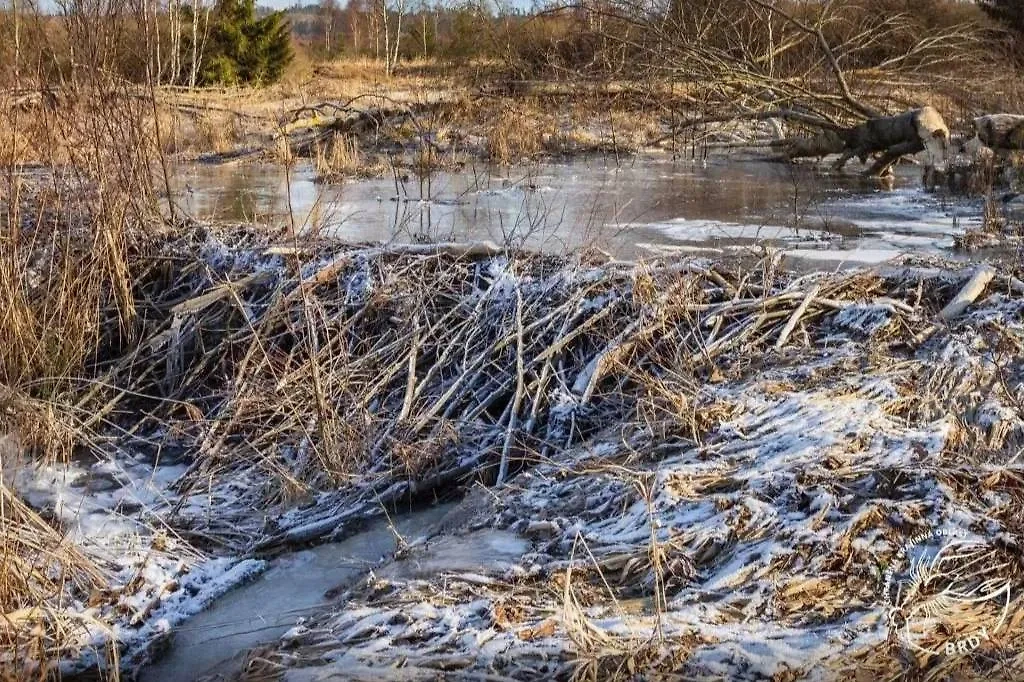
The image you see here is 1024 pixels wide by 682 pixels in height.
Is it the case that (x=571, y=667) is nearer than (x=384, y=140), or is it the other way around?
(x=571, y=667)

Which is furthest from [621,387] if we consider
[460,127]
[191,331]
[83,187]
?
[460,127]

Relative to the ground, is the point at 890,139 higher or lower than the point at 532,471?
higher

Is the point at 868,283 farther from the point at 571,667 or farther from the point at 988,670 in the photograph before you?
the point at 571,667

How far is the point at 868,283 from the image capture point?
5668mm

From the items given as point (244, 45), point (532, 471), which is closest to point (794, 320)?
point (532, 471)

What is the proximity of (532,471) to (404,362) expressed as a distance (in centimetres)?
154

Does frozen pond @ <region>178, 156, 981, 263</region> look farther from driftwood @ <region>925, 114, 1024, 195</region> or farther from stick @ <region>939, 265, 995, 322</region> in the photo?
stick @ <region>939, 265, 995, 322</region>

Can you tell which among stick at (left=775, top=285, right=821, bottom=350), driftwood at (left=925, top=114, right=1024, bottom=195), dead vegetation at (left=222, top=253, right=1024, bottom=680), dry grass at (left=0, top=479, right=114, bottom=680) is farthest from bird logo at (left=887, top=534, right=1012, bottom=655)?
driftwood at (left=925, top=114, right=1024, bottom=195)

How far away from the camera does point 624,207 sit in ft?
29.6

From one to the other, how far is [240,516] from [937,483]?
3020 mm

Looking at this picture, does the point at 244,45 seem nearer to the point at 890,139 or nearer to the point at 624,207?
the point at 890,139

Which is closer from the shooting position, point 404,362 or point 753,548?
point 753,548

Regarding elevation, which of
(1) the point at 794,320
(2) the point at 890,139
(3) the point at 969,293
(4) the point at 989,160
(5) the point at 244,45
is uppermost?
(5) the point at 244,45

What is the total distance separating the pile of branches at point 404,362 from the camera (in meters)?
4.75
